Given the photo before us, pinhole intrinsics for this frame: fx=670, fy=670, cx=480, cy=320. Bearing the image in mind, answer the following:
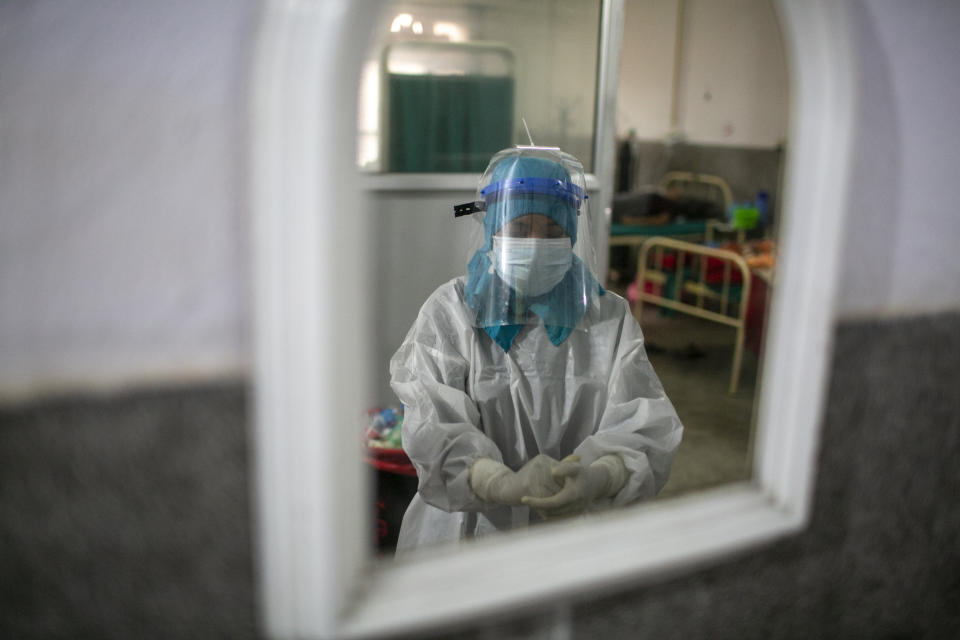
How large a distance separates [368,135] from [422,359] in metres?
1.54

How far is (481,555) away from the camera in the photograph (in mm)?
674

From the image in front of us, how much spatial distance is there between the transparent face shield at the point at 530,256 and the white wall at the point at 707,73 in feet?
13.8

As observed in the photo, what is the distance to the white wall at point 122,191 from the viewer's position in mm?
502

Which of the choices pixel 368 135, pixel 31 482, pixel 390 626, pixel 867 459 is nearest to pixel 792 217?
pixel 867 459

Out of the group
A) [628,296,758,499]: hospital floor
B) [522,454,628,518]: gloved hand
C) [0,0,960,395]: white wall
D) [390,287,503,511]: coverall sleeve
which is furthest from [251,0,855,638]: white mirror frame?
[628,296,758,499]: hospital floor

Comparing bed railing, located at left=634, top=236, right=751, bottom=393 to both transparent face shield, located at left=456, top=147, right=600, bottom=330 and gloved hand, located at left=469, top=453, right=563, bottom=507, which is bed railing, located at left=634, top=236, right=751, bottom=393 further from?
gloved hand, located at left=469, top=453, right=563, bottom=507

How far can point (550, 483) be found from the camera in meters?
1.24

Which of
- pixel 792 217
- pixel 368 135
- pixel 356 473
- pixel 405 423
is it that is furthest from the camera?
pixel 368 135

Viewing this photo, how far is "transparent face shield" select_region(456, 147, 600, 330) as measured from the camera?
1477mm

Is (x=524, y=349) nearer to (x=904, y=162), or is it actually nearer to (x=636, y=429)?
(x=636, y=429)

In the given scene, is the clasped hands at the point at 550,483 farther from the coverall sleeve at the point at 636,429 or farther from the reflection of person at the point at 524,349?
the reflection of person at the point at 524,349

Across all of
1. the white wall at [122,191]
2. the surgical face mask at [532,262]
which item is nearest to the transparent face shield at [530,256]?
the surgical face mask at [532,262]

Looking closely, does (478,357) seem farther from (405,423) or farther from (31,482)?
(31,482)

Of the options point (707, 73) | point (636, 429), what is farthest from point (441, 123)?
point (707, 73)
